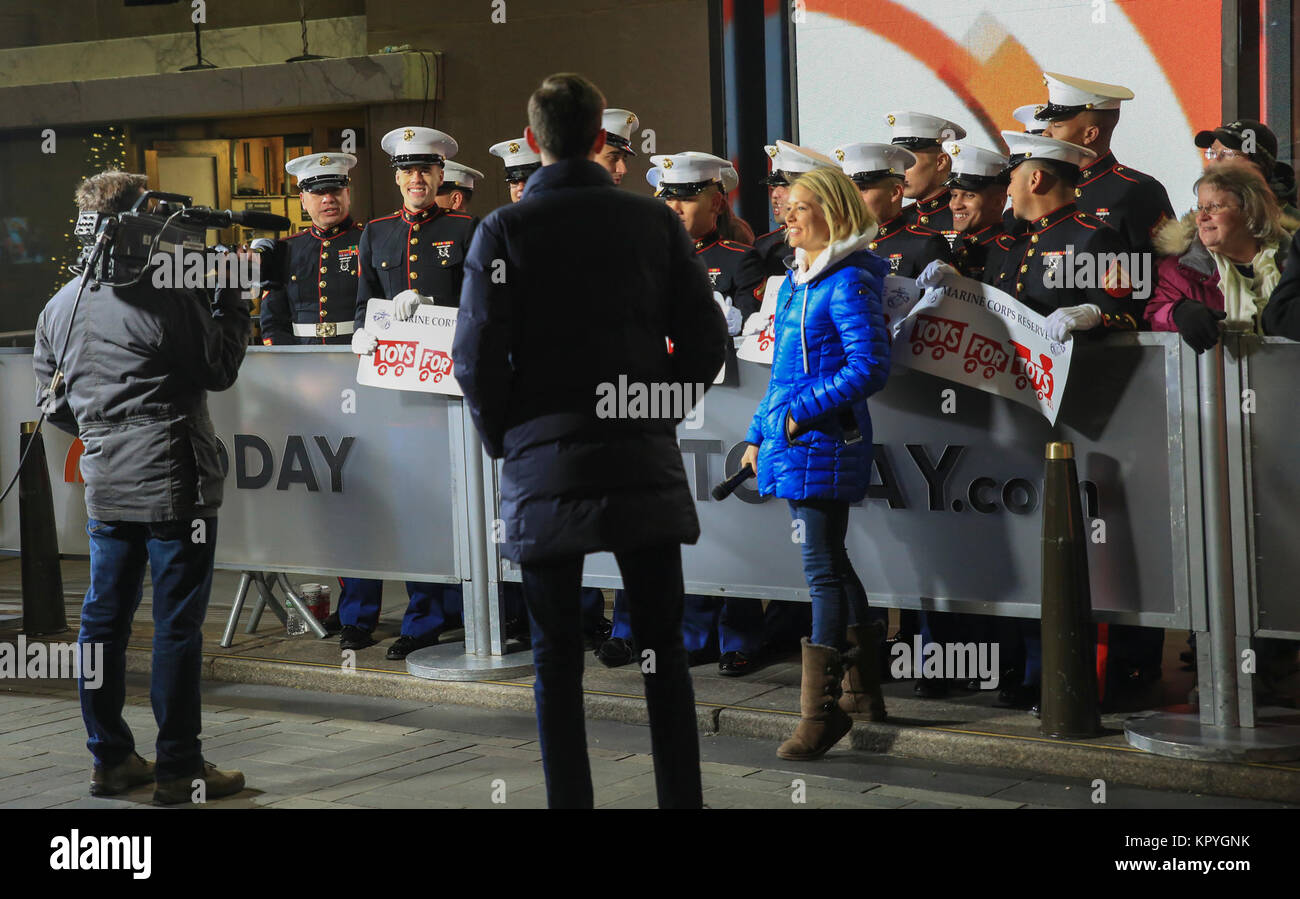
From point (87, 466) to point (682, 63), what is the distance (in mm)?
7254

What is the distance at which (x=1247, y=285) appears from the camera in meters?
5.72

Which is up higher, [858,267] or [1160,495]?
[858,267]

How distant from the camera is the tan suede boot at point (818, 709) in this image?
18.1 feet

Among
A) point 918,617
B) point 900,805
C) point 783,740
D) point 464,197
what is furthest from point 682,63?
point 900,805

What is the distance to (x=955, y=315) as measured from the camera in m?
5.72

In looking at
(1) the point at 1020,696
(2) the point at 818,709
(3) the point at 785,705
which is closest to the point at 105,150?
(3) the point at 785,705

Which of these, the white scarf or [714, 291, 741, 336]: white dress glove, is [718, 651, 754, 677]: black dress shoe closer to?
[714, 291, 741, 336]: white dress glove

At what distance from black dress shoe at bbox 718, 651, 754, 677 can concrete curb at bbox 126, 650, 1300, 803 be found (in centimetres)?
49

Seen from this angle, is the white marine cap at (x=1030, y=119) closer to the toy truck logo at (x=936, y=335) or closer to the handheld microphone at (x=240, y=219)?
the toy truck logo at (x=936, y=335)

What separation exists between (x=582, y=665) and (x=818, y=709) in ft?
5.69
